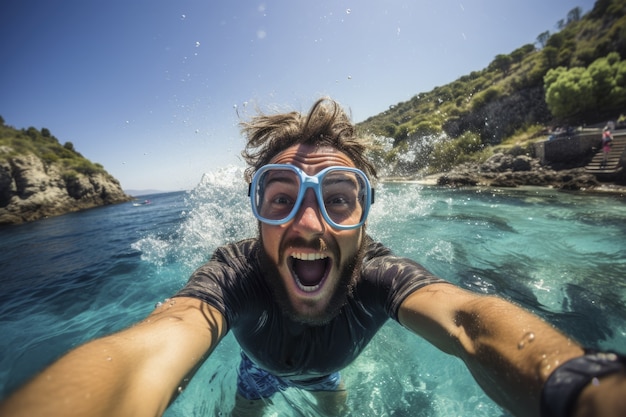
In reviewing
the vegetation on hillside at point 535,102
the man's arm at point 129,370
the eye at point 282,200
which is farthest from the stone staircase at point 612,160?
the man's arm at point 129,370

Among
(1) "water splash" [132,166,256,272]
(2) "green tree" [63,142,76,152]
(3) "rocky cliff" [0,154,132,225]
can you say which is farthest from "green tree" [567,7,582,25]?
(2) "green tree" [63,142,76,152]

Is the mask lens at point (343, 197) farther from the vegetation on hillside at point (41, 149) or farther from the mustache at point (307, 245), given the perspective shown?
the vegetation on hillside at point (41, 149)

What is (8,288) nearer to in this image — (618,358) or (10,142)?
(618,358)

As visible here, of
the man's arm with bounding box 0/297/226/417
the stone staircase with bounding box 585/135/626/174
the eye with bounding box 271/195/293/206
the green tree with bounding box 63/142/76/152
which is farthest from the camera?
the green tree with bounding box 63/142/76/152

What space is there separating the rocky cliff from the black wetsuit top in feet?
130

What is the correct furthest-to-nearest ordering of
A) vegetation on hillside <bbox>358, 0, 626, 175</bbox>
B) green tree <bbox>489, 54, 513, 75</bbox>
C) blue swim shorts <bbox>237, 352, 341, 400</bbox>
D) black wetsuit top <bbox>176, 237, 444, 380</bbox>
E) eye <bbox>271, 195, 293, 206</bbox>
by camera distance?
green tree <bbox>489, 54, 513, 75</bbox>, vegetation on hillside <bbox>358, 0, 626, 175</bbox>, blue swim shorts <bbox>237, 352, 341, 400</bbox>, eye <bbox>271, 195, 293, 206</bbox>, black wetsuit top <bbox>176, 237, 444, 380</bbox>

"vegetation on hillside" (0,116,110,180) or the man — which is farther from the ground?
"vegetation on hillside" (0,116,110,180)

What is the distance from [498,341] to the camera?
3.77 ft

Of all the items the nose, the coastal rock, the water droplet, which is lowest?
the coastal rock

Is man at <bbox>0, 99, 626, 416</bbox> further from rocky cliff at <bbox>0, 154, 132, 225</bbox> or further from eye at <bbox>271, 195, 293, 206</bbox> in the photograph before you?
rocky cliff at <bbox>0, 154, 132, 225</bbox>

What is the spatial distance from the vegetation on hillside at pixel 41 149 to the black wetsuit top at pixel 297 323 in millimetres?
43922

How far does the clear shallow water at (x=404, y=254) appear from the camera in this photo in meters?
3.44

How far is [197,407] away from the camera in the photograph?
338 cm

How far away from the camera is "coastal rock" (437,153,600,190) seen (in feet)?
54.4
